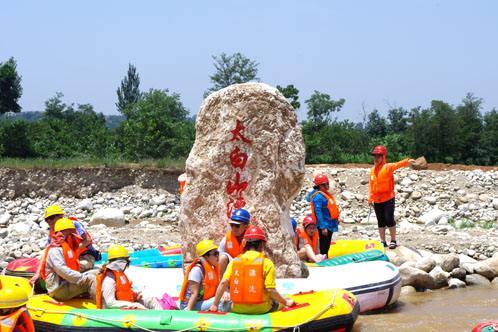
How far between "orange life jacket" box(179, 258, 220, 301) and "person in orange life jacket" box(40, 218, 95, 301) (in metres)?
1.18

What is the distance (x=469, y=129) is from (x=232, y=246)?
1048 inches

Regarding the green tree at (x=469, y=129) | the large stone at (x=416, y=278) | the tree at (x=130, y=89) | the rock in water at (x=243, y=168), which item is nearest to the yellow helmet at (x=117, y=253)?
the rock in water at (x=243, y=168)

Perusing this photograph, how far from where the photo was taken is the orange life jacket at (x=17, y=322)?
5.10 metres

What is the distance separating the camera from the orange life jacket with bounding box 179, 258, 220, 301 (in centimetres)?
715

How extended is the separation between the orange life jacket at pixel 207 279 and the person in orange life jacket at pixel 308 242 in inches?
97.1

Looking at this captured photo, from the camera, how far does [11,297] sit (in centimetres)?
514

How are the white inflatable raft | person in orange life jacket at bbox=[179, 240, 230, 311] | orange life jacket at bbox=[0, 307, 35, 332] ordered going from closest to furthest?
orange life jacket at bbox=[0, 307, 35, 332] < person in orange life jacket at bbox=[179, 240, 230, 311] < the white inflatable raft

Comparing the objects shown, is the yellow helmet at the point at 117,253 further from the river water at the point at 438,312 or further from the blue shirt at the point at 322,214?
the blue shirt at the point at 322,214

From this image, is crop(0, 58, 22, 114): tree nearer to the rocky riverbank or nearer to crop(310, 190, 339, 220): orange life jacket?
the rocky riverbank

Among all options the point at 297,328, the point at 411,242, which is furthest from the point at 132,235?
the point at 297,328

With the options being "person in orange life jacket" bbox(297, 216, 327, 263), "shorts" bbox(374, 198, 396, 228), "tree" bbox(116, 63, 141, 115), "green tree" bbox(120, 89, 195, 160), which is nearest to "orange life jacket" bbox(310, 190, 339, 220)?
"person in orange life jacket" bbox(297, 216, 327, 263)

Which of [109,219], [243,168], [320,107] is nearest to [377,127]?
[320,107]

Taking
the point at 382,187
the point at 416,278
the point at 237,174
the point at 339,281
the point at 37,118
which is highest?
the point at 37,118

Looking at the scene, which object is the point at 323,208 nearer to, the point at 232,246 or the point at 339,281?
the point at 339,281
